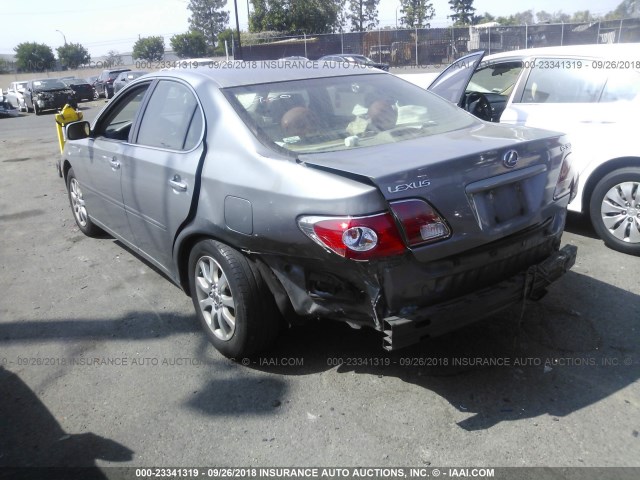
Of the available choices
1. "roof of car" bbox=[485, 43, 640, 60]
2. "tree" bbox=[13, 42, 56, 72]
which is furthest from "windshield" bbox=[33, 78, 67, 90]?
"tree" bbox=[13, 42, 56, 72]

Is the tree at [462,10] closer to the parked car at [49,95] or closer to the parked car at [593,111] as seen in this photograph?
the parked car at [49,95]

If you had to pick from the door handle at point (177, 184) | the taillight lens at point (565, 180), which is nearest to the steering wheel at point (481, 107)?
the taillight lens at point (565, 180)

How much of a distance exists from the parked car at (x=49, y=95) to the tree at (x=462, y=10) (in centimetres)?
6967

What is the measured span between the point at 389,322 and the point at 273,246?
0.71 metres

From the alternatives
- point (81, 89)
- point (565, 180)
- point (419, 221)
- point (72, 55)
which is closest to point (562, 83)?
point (565, 180)

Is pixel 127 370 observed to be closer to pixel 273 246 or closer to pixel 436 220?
pixel 273 246

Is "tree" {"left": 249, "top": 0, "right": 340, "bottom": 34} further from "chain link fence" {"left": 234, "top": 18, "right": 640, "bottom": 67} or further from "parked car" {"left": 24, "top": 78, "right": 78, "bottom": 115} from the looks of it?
"parked car" {"left": 24, "top": 78, "right": 78, "bottom": 115}

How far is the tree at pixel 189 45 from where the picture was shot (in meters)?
76.6

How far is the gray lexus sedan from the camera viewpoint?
264 cm

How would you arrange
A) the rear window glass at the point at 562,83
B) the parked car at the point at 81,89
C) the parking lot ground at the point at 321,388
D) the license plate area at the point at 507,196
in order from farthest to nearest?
the parked car at the point at 81,89 < the rear window glass at the point at 562,83 < the license plate area at the point at 507,196 < the parking lot ground at the point at 321,388

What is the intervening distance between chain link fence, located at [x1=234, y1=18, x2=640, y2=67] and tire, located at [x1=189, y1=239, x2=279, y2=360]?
3045 cm

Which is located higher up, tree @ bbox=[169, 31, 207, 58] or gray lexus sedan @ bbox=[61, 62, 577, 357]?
tree @ bbox=[169, 31, 207, 58]

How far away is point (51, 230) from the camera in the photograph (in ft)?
21.1

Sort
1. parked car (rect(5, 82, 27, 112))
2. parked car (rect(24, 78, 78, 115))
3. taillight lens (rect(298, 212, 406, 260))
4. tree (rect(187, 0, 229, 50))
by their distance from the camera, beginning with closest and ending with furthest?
1. taillight lens (rect(298, 212, 406, 260))
2. parked car (rect(24, 78, 78, 115))
3. parked car (rect(5, 82, 27, 112))
4. tree (rect(187, 0, 229, 50))
